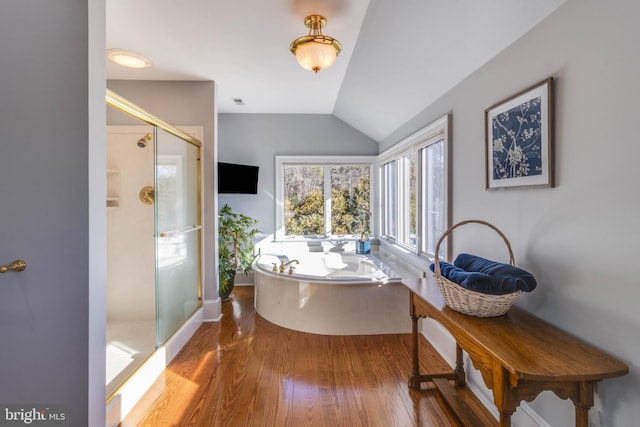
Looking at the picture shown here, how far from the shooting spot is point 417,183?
3.03 meters

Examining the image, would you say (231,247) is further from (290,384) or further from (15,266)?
(15,266)

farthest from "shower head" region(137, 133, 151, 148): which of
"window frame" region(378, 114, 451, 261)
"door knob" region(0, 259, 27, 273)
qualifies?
"window frame" region(378, 114, 451, 261)

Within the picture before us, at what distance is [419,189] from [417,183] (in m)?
0.07

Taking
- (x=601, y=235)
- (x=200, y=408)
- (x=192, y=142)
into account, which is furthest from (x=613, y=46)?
(x=192, y=142)

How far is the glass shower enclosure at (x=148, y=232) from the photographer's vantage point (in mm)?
2404

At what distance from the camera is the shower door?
7.93 ft

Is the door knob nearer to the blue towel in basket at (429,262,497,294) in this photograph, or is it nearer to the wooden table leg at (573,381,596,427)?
the blue towel in basket at (429,262,497,294)

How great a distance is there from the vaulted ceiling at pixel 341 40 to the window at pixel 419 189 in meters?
0.32

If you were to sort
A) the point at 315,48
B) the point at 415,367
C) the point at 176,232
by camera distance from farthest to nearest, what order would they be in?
the point at 176,232, the point at 415,367, the point at 315,48

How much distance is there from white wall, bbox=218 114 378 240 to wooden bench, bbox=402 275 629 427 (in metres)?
3.23

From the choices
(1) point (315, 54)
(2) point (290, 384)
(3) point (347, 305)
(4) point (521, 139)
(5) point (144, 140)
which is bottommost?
(2) point (290, 384)

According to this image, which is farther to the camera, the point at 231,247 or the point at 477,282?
the point at 231,247

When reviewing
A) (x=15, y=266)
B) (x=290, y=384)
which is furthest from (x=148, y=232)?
(x=290, y=384)

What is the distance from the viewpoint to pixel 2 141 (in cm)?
133
